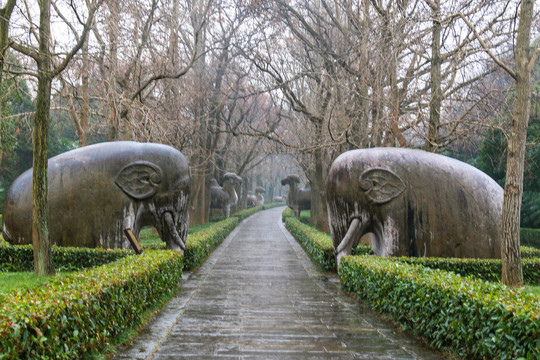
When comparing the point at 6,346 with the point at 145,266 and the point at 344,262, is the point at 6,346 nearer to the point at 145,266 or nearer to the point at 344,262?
the point at 145,266

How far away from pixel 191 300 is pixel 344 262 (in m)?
3.11

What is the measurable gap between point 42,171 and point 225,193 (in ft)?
77.3

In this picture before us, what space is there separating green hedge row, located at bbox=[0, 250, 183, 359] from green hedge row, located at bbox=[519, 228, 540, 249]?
18.5 meters

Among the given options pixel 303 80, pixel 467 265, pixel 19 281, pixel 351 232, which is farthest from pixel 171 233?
pixel 303 80

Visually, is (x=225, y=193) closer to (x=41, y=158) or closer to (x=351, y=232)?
(x=351, y=232)

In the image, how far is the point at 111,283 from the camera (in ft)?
17.7

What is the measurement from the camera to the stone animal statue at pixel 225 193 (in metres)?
30.8

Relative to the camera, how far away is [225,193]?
102 ft

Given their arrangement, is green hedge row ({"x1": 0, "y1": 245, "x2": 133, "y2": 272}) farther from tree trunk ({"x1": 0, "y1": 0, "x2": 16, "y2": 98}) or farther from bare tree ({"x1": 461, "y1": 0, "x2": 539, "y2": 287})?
bare tree ({"x1": 461, "y1": 0, "x2": 539, "y2": 287})

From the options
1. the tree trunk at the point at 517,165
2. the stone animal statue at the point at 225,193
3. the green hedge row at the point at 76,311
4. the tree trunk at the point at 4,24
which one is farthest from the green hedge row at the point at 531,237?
the tree trunk at the point at 4,24

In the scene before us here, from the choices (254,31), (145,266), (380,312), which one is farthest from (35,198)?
(254,31)

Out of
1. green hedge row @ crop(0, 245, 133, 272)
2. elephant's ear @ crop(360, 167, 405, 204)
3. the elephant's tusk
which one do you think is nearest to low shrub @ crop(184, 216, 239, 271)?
green hedge row @ crop(0, 245, 133, 272)

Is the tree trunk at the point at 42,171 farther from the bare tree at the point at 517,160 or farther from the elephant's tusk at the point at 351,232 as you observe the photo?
the bare tree at the point at 517,160

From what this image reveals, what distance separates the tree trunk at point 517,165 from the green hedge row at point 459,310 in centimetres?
153
